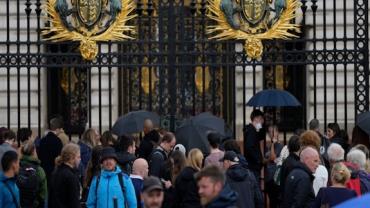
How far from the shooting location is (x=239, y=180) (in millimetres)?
15711

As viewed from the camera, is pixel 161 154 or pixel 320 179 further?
pixel 161 154

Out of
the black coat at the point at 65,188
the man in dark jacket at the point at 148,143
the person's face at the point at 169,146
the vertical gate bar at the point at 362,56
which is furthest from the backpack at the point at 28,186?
the vertical gate bar at the point at 362,56

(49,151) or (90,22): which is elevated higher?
(90,22)

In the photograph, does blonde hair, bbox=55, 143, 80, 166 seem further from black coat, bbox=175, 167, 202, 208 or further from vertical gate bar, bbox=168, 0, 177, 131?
vertical gate bar, bbox=168, 0, 177, 131

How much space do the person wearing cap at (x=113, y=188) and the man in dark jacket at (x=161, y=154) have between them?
1.56 m

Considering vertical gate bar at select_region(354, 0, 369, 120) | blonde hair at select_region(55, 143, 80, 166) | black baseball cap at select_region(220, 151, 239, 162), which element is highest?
vertical gate bar at select_region(354, 0, 369, 120)

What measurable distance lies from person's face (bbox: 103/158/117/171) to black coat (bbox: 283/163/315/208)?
1.98 m

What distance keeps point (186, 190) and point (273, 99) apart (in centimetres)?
561

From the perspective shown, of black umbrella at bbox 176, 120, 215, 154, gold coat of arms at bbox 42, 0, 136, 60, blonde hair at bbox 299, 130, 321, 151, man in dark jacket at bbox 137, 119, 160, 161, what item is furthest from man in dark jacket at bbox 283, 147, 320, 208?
gold coat of arms at bbox 42, 0, 136, 60

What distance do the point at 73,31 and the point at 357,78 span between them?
4047 mm

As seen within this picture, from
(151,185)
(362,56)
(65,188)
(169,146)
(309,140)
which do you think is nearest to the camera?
(151,185)

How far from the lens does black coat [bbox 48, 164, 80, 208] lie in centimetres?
1523

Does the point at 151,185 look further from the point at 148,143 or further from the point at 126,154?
the point at 148,143

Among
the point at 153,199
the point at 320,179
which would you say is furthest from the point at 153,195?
the point at 320,179
